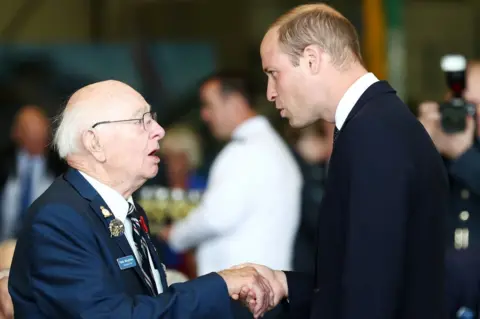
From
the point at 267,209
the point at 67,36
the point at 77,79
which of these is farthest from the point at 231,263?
the point at 67,36

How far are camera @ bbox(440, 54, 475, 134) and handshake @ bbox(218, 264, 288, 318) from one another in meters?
1.05

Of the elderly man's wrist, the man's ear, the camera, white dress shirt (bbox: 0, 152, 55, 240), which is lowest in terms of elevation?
white dress shirt (bbox: 0, 152, 55, 240)

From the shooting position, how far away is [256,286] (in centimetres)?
329

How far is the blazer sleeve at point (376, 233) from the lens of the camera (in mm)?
2781

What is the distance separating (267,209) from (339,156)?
2.70 meters

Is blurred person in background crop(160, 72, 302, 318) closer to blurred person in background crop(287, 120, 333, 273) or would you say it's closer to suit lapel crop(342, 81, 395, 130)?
blurred person in background crop(287, 120, 333, 273)

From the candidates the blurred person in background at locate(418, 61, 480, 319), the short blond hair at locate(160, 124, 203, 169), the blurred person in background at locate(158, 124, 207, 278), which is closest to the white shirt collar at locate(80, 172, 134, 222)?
the blurred person in background at locate(418, 61, 480, 319)

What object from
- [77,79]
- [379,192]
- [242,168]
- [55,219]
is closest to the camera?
[379,192]

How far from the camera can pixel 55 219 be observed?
297 centimetres

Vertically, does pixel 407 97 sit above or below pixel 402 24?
below

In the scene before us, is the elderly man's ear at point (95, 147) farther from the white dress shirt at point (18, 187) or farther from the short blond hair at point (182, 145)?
the white dress shirt at point (18, 187)

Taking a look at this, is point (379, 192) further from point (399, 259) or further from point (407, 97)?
point (407, 97)

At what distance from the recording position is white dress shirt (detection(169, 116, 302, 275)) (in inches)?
216

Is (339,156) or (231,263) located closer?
(339,156)
